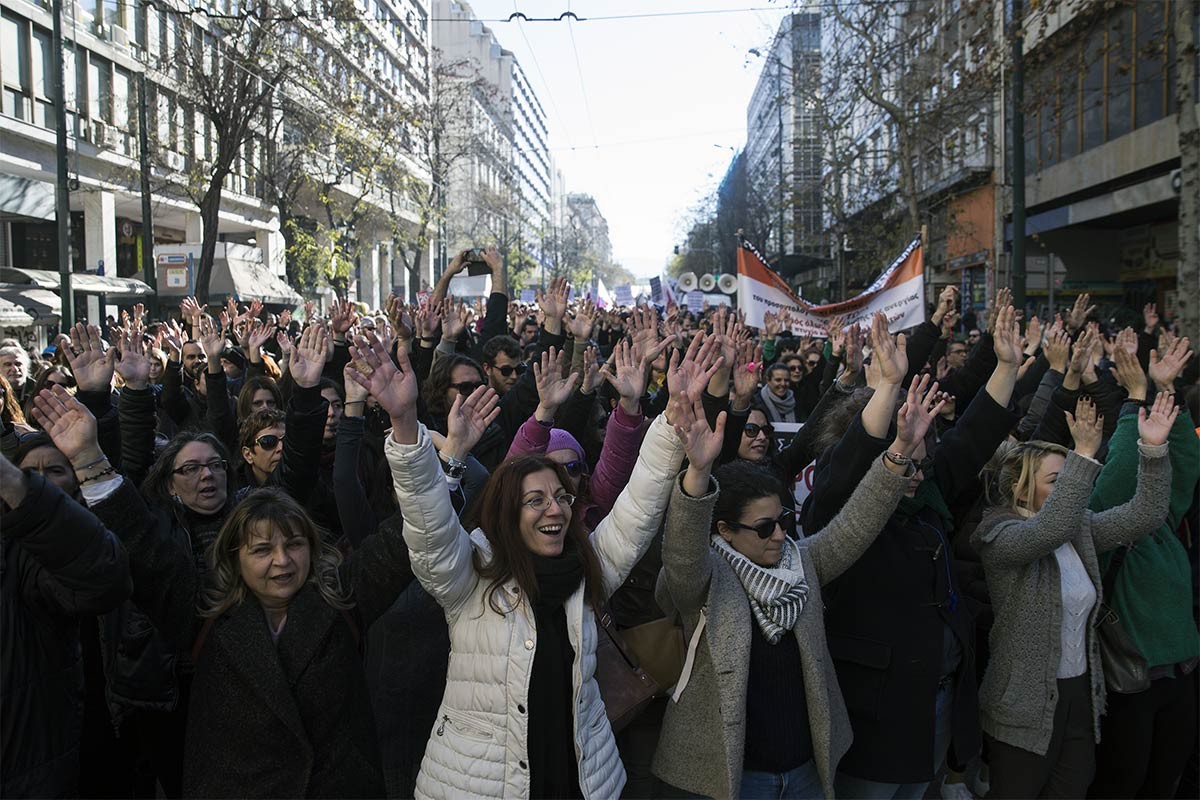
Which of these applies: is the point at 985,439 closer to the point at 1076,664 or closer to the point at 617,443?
the point at 1076,664

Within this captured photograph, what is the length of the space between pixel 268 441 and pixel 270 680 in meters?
1.77

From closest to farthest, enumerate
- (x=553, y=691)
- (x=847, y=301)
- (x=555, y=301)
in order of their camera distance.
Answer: (x=553, y=691) < (x=555, y=301) < (x=847, y=301)

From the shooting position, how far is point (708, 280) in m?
31.2

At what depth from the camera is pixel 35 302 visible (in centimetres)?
2238

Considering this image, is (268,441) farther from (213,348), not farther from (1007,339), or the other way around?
(1007,339)

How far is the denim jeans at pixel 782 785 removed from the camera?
3.01 m

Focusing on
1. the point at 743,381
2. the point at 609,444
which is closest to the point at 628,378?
the point at 609,444

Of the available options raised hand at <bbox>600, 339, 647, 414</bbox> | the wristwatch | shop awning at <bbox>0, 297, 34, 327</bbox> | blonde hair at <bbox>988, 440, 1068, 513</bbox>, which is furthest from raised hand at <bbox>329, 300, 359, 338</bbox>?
shop awning at <bbox>0, 297, 34, 327</bbox>

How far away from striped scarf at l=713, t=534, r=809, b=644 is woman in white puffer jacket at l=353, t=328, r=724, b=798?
1.09 feet

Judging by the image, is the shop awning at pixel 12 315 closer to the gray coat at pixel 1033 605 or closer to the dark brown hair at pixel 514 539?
the dark brown hair at pixel 514 539

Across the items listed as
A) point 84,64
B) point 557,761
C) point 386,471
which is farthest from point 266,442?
point 84,64

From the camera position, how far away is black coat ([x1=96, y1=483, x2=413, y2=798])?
2.70 m

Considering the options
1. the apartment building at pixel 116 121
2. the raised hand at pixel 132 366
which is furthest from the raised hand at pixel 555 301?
the apartment building at pixel 116 121

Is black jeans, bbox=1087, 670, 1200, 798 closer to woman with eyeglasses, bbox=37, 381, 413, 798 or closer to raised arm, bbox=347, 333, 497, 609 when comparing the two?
raised arm, bbox=347, 333, 497, 609
